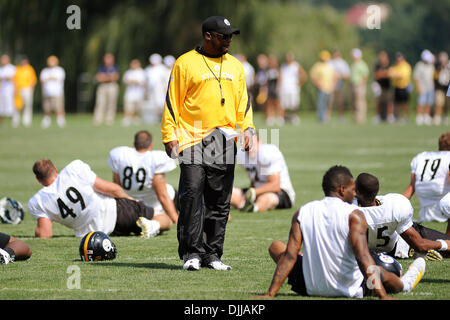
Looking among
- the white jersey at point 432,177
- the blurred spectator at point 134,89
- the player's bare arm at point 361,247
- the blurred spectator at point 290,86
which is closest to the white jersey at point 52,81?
the blurred spectator at point 134,89

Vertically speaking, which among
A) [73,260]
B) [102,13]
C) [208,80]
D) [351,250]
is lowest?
[73,260]

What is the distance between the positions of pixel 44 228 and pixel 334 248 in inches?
189

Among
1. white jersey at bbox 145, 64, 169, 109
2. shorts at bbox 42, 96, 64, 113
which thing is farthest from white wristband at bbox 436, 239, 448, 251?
shorts at bbox 42, 96, 64, 113

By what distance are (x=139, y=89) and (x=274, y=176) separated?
72.4 feet

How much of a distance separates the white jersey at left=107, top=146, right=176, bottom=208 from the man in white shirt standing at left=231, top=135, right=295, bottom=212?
1.91 meters

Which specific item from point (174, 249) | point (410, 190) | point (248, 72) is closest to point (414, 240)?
point (410, 190)

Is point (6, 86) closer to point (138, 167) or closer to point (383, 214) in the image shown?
point (138, 167)

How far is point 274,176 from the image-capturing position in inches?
496

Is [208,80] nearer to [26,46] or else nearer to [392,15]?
[26,46]

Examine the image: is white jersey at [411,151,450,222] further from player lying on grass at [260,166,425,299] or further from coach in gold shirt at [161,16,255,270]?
player lying on grass at [260,166,425,299]

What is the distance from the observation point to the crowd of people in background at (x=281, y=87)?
3078 centimetres

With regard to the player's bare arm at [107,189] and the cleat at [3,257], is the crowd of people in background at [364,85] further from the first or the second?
the cleat at [3,257]

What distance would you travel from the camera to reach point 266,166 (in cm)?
1254
